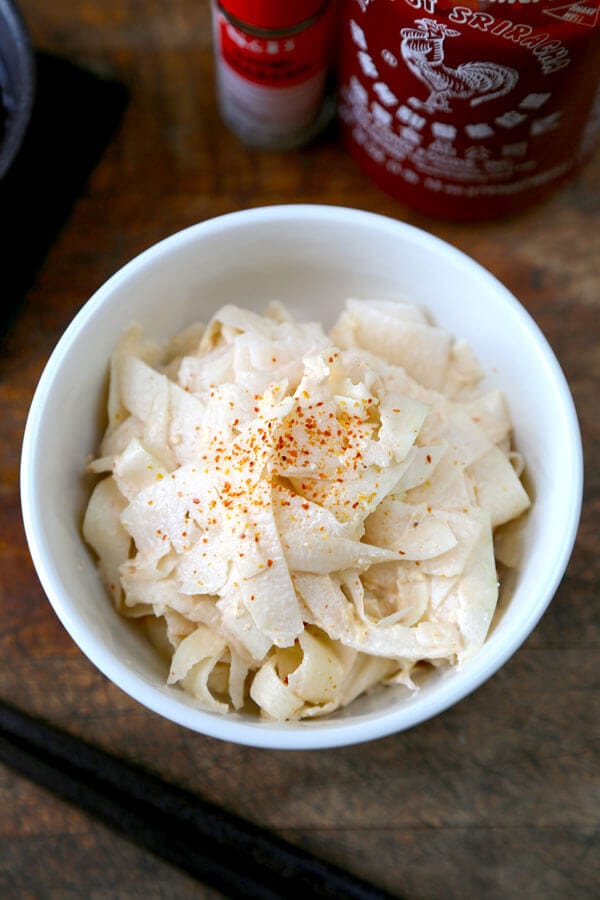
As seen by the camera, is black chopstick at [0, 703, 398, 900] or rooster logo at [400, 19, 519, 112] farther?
black chopstick at [0, 703, 398, 900]

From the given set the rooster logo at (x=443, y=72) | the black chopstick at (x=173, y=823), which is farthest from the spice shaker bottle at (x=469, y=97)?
the black chopstick at (x=173, y=823)

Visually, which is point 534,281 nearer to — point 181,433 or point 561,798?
point 181,433

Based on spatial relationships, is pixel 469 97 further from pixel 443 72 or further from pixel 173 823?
pixel 173 823

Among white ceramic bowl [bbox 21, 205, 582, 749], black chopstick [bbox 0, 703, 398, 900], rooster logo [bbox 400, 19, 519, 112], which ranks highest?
rooster logo [bbox 400, 19, 519, 112]

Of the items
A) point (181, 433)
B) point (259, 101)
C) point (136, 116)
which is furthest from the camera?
point (136, 116)

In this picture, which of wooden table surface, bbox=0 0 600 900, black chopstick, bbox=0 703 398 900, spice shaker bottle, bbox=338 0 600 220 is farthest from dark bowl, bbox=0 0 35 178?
black chopstick, bbox=0 703 398 900

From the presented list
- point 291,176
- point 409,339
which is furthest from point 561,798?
point 291,176

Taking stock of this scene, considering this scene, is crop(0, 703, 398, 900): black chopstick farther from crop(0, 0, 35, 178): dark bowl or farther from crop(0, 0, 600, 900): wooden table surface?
crop(0, 0, 35, 178): dark bowl
